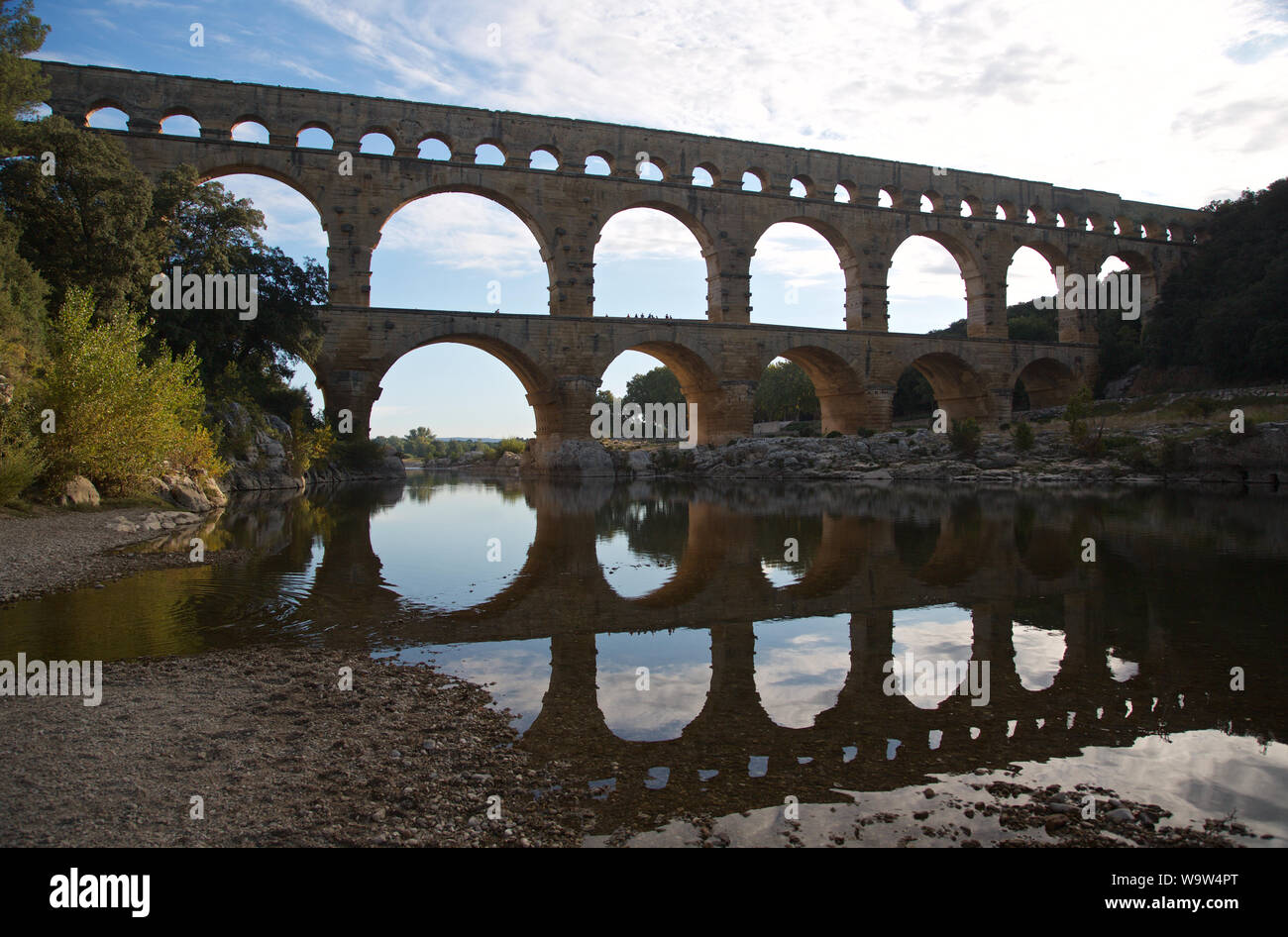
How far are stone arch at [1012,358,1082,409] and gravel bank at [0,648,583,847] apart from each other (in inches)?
1396

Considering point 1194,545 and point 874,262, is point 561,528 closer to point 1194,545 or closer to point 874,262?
point 1194,545

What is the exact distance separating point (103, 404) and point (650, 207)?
21.2 m

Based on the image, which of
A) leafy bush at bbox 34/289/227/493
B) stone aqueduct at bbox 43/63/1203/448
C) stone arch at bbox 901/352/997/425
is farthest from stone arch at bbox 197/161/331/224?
stone arch at bbox 901/352/997/425

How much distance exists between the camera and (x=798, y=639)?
5.59 m

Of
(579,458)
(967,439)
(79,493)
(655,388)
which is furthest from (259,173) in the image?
Result: (655,388)

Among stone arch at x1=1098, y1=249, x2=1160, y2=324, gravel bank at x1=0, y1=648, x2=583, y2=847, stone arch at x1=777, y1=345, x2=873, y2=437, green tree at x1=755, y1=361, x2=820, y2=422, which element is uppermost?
stone arch at x1=1098, y1=249, x2=1160, y2=324

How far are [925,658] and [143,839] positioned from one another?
13.6 ft

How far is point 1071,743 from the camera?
11.9 feet

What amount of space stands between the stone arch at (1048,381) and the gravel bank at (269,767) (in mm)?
35461

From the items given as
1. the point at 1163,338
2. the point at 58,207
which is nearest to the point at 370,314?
the point at 58,207

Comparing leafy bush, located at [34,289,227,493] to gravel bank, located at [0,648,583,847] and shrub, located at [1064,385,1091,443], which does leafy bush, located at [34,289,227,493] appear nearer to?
gravel bank, located at [0,648,583,847]

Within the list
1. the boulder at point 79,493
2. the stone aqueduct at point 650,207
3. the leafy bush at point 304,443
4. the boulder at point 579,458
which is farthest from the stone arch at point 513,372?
the boulder at point 79,493

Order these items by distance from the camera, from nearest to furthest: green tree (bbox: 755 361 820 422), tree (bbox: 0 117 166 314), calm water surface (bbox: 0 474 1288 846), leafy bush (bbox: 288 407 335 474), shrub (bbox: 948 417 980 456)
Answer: calm water surface (bbox: 0 474 1288 846)
tree (bbox: 0 117 166 314)
leafy bush (bbox: 288 407 335 474)
shrub (bbox: 948 417 980 456)
green tree (bbox: 755 361 820 422)

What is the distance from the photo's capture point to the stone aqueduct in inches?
1001
